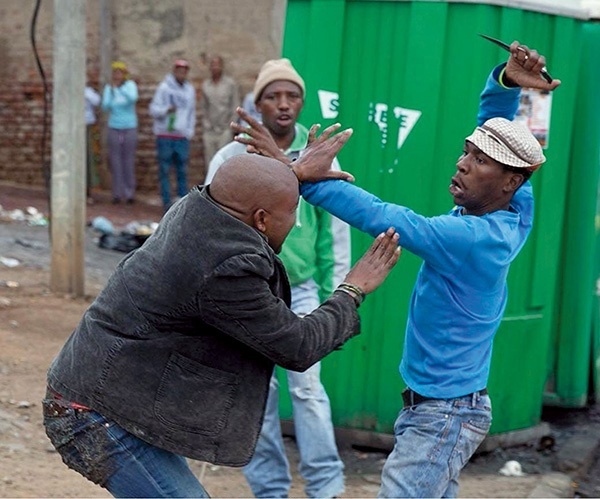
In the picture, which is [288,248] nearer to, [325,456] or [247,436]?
[325,456]

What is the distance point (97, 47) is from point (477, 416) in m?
12.5

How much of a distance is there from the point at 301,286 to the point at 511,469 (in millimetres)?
1848

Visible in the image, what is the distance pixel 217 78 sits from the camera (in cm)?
1444

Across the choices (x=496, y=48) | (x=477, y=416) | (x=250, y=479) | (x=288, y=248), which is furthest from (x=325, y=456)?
(x=496, y=48)

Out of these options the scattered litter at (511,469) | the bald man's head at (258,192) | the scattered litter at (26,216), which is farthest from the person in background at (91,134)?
the bald man's head at (258,192)

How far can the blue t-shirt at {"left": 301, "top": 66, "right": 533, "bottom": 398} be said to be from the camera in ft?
11.0

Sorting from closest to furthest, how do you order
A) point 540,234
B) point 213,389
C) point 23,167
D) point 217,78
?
point 213,389 < point 540,234 < point 217,78 < point 23,167

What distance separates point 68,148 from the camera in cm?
793

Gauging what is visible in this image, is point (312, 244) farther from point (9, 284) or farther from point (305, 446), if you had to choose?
point (9, 284)

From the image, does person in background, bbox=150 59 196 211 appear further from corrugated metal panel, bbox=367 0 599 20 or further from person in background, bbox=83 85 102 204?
corrugated metal panel, bbox=367 0 599 20

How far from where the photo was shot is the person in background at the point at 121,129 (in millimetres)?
14148

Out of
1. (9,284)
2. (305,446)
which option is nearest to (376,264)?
(305,446)

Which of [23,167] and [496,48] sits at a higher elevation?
[496,48]

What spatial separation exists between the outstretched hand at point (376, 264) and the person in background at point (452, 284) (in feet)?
0.34
